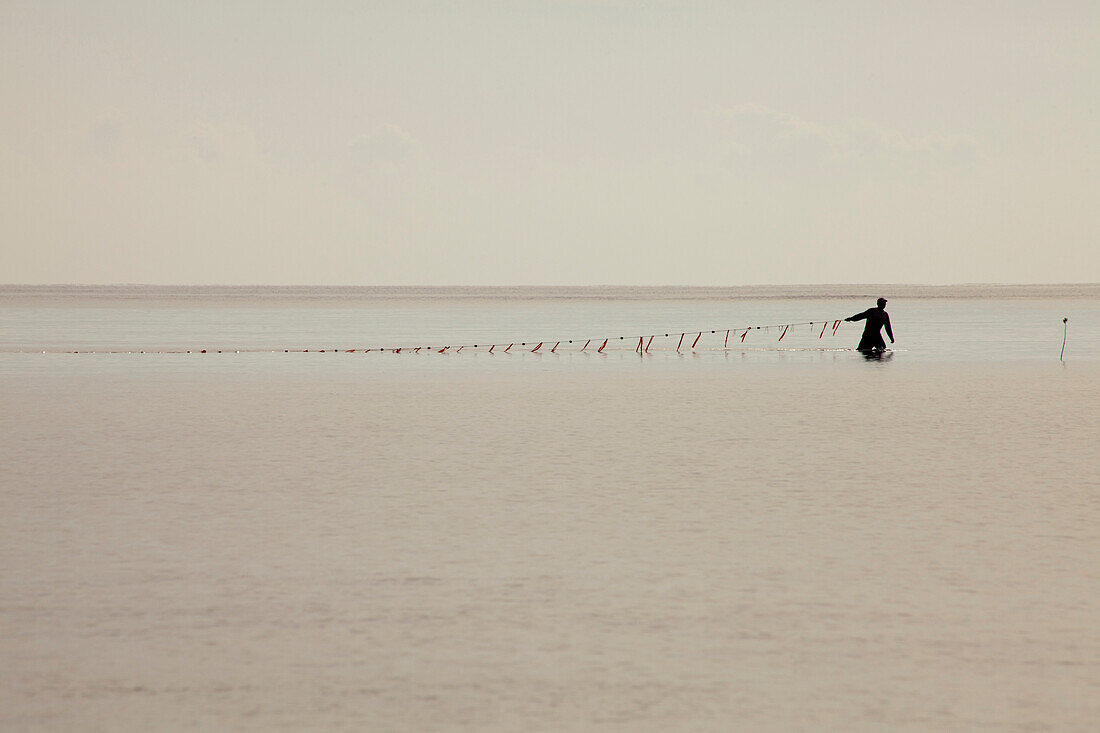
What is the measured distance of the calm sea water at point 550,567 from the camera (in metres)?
5.69

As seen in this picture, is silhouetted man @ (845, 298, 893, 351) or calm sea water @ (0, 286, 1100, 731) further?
silhouetted man @ (845, 298, 893, 351)

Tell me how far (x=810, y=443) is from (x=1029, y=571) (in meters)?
6.55

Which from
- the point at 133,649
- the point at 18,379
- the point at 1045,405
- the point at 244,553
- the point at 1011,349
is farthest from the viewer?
the point at 1011,349

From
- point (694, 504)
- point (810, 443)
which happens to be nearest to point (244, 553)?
point (694, 504)

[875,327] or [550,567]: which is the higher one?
[875,327]

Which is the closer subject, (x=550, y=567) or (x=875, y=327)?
(x=550, y=567)

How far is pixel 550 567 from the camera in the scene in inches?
325

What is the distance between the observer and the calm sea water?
569 cm

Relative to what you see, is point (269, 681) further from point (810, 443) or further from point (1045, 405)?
point (1045, 405)

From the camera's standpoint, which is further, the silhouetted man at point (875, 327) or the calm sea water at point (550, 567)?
the silhouetted man at point (875, 327)

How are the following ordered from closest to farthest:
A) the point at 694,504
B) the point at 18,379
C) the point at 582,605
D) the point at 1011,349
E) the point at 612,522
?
the point at 582,605, the point at 612,522, the point at 694,504, the point at 18,379, the point at 1011,349

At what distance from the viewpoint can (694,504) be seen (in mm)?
10570

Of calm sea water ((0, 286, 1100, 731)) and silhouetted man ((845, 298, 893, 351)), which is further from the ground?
silhouetted man ((845, 298, 893, 351))

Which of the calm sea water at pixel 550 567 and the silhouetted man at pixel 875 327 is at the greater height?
the silhouetted man at pixel 875 327
